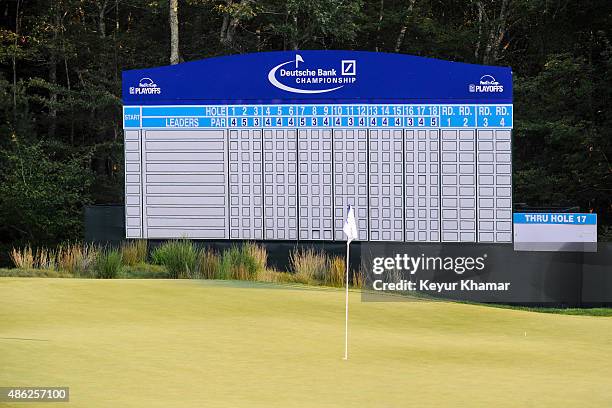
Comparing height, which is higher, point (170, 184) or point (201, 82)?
point (201, 82)

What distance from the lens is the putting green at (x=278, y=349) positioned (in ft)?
37.3

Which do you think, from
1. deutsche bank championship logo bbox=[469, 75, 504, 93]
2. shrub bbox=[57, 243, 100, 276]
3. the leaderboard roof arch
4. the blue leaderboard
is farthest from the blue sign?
shrub bbox=[57, 243, 100, 276]

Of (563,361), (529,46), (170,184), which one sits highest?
(529,46)

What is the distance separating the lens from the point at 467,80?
2358cm

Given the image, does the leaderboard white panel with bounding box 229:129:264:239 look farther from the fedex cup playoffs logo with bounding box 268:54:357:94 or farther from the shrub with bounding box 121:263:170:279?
the shrub with bounding box 121:263:170:279

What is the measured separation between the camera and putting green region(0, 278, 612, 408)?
37.3 ft

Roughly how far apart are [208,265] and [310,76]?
14.2 feet

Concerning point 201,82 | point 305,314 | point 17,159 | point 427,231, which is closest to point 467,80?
point 427,231

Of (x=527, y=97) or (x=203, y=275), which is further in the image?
(x=527, y=97)

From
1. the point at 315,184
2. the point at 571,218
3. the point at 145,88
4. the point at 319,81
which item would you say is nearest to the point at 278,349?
the point at 571,218

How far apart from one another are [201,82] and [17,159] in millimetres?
12244

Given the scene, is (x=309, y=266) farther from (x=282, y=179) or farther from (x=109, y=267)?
(x=109, y=267)

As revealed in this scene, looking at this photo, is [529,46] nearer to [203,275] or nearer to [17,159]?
[17,159]

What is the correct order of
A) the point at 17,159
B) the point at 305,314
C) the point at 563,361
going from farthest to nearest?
the point at 17,159
the point at 305,314
the point at 563,361
